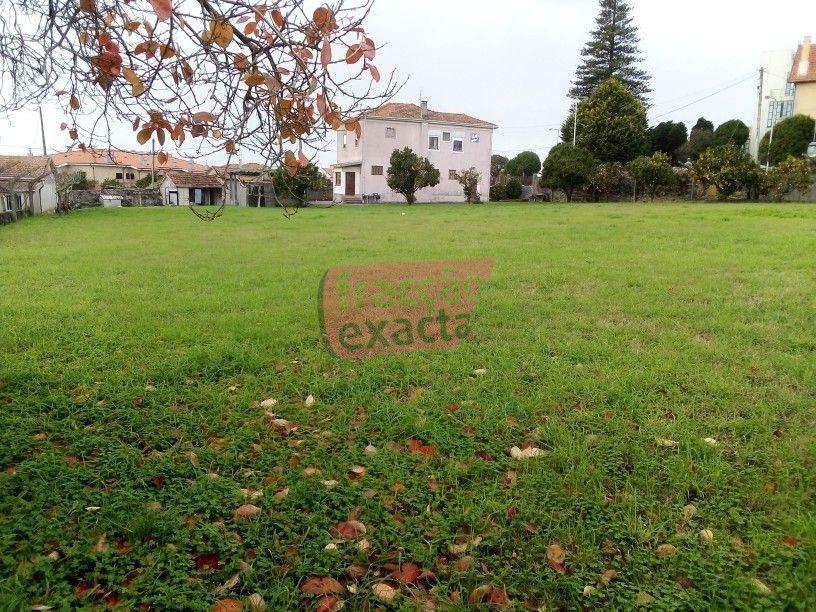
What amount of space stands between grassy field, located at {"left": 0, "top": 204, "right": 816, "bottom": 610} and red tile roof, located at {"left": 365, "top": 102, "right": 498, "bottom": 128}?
3172cm

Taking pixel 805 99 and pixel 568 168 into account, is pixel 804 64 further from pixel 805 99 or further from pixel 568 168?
pixel 568 168

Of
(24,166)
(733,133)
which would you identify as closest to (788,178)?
(733,133)

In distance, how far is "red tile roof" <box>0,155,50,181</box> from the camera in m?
25.7

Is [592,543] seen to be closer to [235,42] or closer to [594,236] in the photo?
[235,42]

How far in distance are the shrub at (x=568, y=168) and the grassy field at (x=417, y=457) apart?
2746 cm

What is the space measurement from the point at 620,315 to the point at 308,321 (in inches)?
129

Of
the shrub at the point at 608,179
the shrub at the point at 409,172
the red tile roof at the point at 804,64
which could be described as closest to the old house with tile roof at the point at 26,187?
the shrub at the point at 409,172

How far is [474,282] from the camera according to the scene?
308 inches

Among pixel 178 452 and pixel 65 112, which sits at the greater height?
pixel 65 112

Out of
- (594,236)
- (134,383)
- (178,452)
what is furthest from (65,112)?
(594,236)

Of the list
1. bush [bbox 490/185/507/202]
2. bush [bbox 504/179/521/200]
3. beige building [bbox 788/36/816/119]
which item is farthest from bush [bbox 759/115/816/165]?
bush [bbox 490/185/507/202]

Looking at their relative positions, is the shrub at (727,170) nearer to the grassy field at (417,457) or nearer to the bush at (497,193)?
the bush at (497,193)

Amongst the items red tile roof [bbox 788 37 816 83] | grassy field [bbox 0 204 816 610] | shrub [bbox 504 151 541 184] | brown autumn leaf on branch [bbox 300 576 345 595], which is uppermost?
red tile roof [bbox 788 37 816 83]

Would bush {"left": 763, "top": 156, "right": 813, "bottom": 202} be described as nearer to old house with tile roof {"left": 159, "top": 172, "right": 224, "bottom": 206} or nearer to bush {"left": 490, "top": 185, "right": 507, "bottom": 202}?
bush {"left": 490, "top": 185, "right": 507, "bottom": 202}
